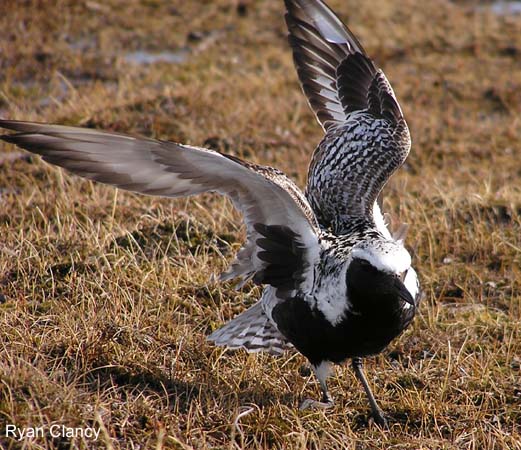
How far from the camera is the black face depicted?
13.0ft

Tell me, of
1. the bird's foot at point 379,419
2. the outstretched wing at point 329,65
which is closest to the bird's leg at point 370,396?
the bird's foot at point 379,419

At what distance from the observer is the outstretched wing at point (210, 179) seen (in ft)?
12.5

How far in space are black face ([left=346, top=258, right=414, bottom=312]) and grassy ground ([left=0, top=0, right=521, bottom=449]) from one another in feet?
2.08

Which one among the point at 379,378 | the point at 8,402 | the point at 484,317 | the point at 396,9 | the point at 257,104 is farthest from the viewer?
the point at 396,9

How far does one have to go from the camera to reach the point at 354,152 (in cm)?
533

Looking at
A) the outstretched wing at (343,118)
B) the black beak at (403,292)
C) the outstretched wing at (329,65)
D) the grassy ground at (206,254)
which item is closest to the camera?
the black beak at (403,292)

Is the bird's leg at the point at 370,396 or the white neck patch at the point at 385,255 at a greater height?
the white neck patch at the point at 385,255

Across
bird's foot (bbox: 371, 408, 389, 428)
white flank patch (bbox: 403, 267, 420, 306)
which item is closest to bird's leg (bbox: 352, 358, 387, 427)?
bird's foot (bbox: 371, 408, 389, 428)

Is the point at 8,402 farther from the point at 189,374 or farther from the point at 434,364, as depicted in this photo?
the point at 434,364

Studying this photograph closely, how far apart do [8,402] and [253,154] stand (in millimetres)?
4214

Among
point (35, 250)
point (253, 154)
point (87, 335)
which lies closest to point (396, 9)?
point (253, 154)

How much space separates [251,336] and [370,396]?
749 mm

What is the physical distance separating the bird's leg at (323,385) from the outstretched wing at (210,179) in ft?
1.39

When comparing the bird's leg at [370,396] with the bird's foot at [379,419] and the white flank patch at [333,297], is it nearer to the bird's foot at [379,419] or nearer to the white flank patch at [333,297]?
the bird's foot at [379,419]
